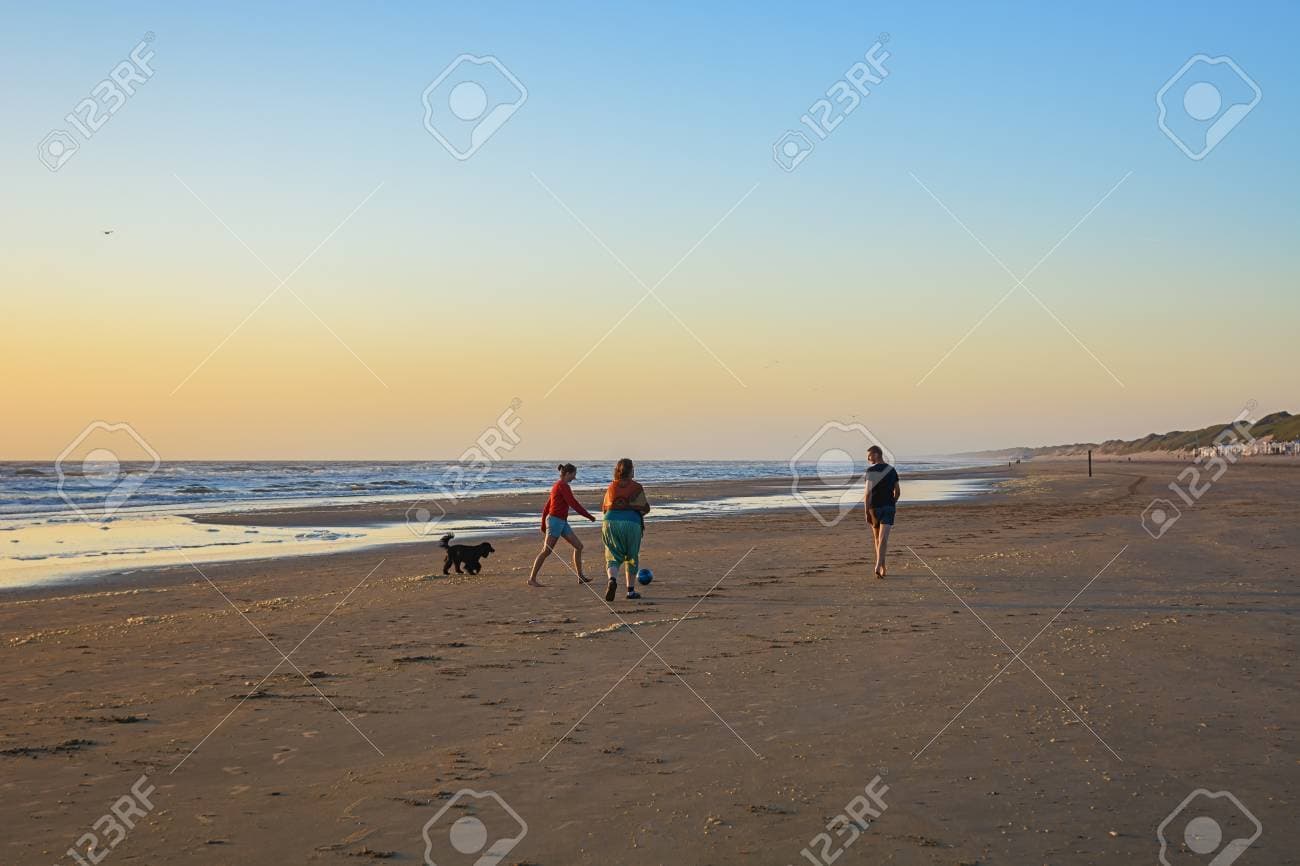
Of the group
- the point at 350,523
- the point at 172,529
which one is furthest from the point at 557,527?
the point at 350,523

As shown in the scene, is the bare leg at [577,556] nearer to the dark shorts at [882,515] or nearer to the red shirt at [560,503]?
the red shirt at [560,503]

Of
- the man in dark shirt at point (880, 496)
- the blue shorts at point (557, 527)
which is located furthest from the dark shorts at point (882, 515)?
→ the blue shorts at point (557, 527)

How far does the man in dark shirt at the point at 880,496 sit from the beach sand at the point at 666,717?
4.06 ft

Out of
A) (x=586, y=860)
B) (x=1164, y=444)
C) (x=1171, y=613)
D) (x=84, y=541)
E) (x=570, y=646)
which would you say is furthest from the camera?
(x=1164, y=444)

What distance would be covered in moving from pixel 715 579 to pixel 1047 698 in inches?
316

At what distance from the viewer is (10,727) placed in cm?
716

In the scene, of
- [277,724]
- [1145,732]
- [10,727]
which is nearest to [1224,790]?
[1145,732]

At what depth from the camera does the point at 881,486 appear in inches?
612

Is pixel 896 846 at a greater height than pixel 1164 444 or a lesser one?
lesser

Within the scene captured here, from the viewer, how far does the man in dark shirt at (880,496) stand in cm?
1530

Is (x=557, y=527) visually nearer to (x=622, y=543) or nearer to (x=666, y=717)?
(x=622, y=543)

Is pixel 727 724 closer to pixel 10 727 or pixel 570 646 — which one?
pixel 570 646

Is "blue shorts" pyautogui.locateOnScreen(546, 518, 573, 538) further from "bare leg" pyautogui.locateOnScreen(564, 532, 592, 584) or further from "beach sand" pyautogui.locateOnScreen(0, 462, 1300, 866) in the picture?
"beach sand" pyautogui.locateOnScreen(0, 462, 1300, 866)

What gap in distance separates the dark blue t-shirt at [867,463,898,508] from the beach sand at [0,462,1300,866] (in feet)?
5.19
